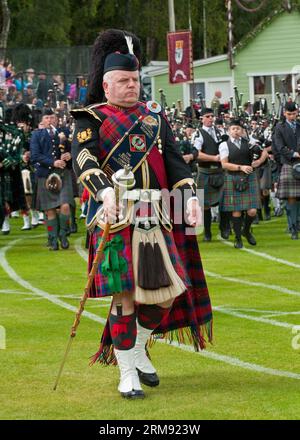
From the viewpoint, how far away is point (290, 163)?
18.0 metres

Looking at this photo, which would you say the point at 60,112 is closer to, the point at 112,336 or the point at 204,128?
the point at 204,128

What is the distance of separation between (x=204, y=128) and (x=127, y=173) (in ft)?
38.2

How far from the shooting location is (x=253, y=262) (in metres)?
14.6

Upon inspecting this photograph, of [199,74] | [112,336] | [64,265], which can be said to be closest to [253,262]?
[64,265]

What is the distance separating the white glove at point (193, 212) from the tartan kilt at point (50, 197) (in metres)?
9.52

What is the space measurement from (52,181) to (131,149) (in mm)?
9552

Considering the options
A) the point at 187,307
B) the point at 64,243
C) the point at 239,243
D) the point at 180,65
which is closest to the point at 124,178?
the point at 187,307

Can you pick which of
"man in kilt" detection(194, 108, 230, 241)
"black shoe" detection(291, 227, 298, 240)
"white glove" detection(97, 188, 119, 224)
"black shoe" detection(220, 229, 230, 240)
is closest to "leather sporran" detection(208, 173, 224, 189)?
"man in kilt" detection(194, 108, 230, 241)

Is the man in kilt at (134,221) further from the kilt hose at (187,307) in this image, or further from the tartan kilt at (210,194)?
the tartan kilt at (210,194)

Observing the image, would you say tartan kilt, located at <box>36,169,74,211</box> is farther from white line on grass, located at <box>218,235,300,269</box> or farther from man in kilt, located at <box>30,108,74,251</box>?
white line on grass, located at <box>218,235,300,269</box>

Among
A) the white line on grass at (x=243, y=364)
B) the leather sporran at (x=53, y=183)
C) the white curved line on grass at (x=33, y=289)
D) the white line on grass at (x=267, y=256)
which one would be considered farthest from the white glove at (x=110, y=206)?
the leather sporran at (x=53, y=183)

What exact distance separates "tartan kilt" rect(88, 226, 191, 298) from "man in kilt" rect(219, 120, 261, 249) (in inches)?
372

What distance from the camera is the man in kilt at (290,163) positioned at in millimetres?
17828
